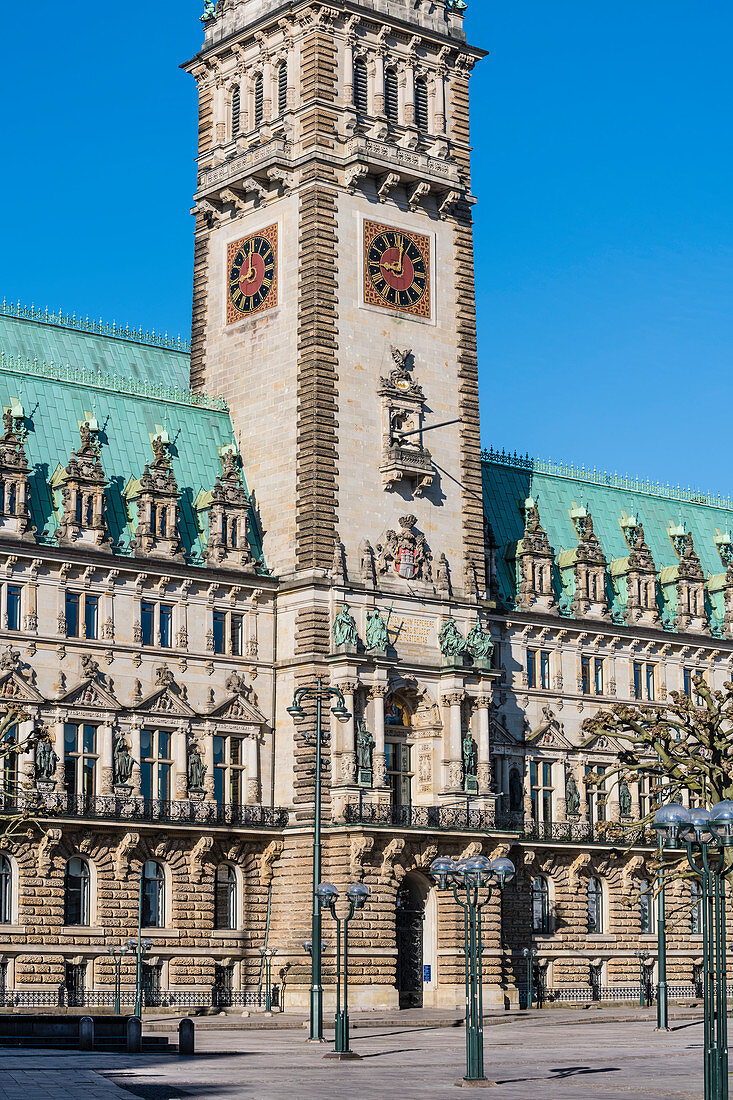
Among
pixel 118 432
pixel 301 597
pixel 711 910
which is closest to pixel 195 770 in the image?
pixel 301 597

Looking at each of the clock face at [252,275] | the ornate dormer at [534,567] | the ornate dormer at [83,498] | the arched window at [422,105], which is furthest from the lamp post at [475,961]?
the arched window at [422,105]

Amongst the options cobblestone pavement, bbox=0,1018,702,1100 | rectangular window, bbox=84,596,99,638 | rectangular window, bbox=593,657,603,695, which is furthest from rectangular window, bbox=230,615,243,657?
rectangular window, bbox=593,657,603,695

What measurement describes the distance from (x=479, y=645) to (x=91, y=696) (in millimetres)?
19852

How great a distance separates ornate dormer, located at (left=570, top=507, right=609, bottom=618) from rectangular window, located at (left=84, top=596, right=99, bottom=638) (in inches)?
1205

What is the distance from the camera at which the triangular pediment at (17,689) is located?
79688mm

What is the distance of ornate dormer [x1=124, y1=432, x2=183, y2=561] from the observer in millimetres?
85812

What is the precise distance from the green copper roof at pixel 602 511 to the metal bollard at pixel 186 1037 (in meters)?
49.1

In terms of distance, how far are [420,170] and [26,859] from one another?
128 feet

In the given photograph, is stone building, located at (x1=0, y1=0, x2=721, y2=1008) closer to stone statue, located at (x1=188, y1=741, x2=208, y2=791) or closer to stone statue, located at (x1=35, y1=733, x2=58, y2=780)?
stone statue, located at (x1=188, y1=741, x2=208, y2=791)

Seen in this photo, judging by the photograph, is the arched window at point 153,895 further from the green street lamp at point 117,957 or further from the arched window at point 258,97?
the arched window at point 258,97

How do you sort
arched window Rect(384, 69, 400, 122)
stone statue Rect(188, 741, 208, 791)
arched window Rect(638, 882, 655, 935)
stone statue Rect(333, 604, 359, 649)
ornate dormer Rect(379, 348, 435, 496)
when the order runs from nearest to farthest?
1. stone statue Rect(188, 741, 208, 791)
2. stone statue Rect(333, 604, 359, 649)
3. ornate dormer Rect(379, 348, 435, 496)
4. arched window Rect(384, 69, 400, 122)
5. arched window Rect(638, 882, 655, 935)

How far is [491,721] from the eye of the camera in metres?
97.1

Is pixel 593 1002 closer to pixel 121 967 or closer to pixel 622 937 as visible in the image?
pixel 622 937

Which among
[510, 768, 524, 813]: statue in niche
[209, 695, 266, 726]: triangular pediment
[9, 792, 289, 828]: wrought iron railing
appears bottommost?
[9, 792, 289, 828]: wrought iron railing
